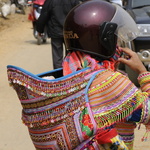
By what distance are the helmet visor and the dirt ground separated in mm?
2489

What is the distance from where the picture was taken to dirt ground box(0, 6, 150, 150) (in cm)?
471

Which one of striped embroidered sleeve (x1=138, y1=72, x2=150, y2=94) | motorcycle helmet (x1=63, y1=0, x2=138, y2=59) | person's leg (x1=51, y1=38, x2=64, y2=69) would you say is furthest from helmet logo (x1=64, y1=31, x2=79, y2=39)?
person's leg (x1=51, y1=38, x2=64, y2=69)

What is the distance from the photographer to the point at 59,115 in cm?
178

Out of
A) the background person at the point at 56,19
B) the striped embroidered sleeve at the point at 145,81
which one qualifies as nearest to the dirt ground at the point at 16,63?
the background person at the point at 56,19

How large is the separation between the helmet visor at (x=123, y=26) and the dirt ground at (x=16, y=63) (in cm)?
249

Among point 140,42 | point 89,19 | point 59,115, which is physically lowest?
point 140,42

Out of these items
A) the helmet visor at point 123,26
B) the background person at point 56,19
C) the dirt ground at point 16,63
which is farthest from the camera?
the background person at point 56,19

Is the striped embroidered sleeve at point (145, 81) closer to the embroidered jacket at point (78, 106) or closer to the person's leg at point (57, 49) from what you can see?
the embroidered jacket at point (78, 106)

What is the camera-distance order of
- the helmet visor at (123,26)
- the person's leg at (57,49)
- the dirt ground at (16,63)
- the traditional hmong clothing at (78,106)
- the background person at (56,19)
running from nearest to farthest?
1. the traditional hmong clothing at (78,106)
2. the helmet visor at (123,26)
3. the dirt ground at (16,63)
4. the background person at (56,19)
5. the person's leg at (57,49)

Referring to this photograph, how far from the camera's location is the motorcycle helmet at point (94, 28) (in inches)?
76.3

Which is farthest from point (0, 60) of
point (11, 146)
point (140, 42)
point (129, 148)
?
point (129, 148)

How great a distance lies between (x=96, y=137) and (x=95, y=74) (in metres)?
0.31

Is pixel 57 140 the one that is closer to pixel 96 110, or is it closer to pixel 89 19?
pixel 96 110

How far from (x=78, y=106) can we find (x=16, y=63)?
7.83 metres
